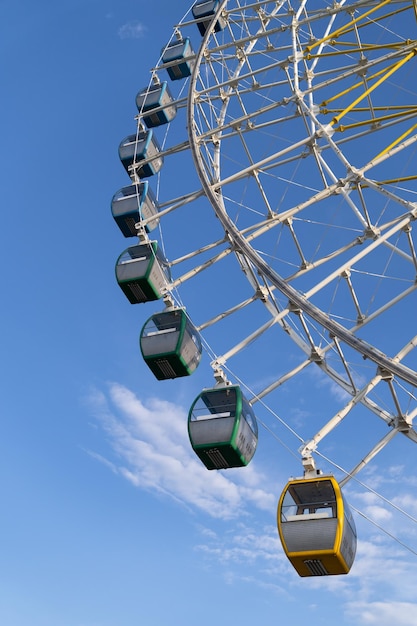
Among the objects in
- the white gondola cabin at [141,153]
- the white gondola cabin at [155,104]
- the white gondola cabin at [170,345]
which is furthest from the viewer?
the white gondola cabin at [155,104]

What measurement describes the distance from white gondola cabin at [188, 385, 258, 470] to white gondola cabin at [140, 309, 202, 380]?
2180mm

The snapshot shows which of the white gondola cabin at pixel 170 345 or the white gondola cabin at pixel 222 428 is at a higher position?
the white gondola cabin at pixel 170 345

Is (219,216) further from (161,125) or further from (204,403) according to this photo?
(161,125)

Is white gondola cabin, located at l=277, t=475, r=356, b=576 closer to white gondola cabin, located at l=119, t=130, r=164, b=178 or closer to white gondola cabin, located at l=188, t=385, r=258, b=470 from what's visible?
white gondola cabin, located at l=188, t=385, r=258, b=470

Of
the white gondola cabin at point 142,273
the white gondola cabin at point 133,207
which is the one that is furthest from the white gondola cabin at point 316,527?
the white gondola cabin at point 133,207

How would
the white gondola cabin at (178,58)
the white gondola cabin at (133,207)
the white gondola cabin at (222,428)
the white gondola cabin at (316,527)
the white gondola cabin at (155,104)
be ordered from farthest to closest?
the white gondola cabin at (178,58) < the white gondola cabin at (155,104) < the white gondola cabin at (133,207) < the white gondola cabin at (222,428) < the white gondola cabin at (316,527)

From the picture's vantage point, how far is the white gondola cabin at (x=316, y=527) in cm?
1055

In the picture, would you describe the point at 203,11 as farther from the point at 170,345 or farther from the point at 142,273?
the point at 170,345

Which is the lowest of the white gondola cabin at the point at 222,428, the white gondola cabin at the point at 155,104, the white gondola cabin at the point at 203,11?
the white gondola cabin at the point at 222,428

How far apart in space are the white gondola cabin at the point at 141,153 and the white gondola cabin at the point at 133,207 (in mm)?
1022

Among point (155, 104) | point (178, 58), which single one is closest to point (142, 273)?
point (155, 104)

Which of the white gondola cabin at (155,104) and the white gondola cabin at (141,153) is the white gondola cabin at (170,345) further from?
the white gondola cabin at (155,104)

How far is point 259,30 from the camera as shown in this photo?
21.4 m

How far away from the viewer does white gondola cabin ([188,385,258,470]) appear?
42.5 ft
